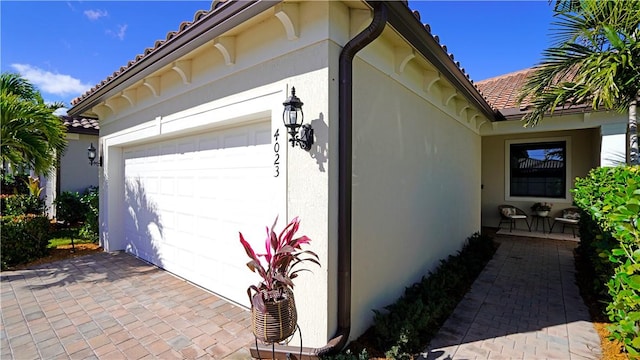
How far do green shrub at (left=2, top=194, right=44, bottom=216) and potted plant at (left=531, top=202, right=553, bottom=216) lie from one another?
17.1 metres

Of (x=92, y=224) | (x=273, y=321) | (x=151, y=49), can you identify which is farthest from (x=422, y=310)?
(x=92, y=224)

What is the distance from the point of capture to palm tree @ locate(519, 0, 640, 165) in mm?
4414

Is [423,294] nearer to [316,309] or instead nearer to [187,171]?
[316,309]

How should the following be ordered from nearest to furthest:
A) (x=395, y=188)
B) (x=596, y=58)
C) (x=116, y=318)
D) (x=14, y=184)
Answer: (x=116, y=318), (x=395, y=188), (x=596, y=58), (x=14, y=184)

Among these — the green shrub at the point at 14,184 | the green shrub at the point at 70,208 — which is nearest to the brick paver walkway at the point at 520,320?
the green shrub at the point at 70,208

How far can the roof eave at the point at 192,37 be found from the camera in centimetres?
297

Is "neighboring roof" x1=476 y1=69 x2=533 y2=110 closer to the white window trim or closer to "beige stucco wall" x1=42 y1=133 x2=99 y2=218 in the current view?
the white window trim

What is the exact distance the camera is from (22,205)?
31.1ft

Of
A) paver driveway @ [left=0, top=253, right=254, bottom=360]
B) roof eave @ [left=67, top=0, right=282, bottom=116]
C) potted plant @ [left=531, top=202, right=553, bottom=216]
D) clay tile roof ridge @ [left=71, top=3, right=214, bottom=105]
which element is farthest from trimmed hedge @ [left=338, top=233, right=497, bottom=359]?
potted plant @ [left=531, top=202, right=553, bottom=216]

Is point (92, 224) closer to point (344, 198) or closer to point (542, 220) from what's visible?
point (344, 198)

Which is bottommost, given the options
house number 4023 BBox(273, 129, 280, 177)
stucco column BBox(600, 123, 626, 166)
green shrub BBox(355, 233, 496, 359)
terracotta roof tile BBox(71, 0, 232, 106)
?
green shrub BBox(355, 233, 496, 359)

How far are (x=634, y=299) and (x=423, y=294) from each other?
2.34 m

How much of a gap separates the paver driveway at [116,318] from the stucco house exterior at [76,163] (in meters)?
6.22

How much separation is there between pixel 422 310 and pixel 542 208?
29.1 feet
